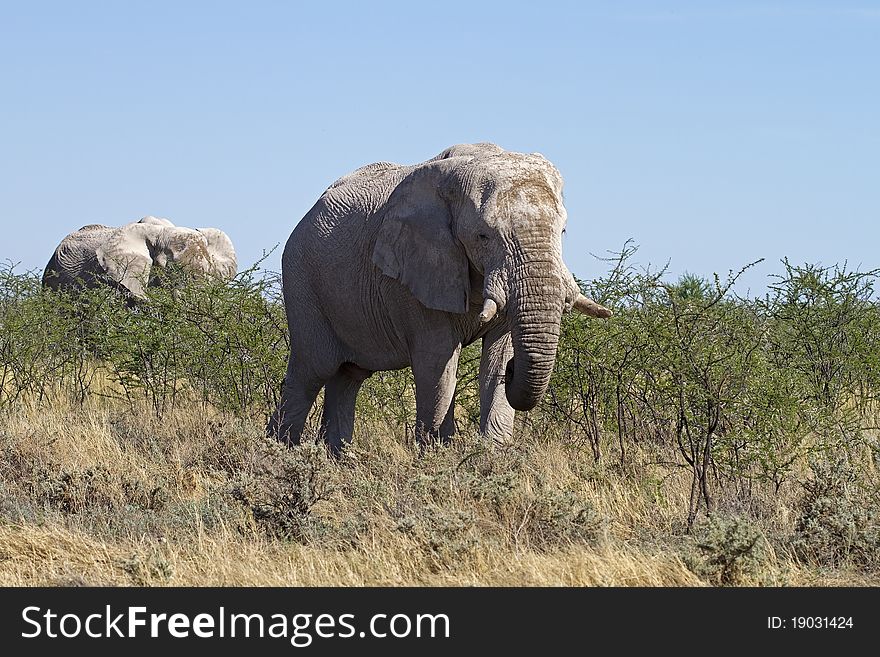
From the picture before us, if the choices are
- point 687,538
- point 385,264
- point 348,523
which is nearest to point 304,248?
point 385,264

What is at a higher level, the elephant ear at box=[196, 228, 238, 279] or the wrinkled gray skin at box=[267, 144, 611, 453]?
the elephant ear at box=[196, 228, 238, 279]

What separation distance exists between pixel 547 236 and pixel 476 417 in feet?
10.5

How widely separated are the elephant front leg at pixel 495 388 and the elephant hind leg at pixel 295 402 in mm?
1809

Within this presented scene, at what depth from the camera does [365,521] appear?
6.92 m

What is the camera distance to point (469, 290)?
8.23 m

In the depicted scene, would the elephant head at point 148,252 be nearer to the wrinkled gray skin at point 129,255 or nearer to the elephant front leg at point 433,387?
the wrinkled gray skin at point 129,255

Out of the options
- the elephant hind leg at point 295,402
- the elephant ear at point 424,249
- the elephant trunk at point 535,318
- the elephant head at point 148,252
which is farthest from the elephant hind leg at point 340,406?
the elephant head at point 148,252

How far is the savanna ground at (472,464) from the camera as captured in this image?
624 centimetres

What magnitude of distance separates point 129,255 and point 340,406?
533 inches

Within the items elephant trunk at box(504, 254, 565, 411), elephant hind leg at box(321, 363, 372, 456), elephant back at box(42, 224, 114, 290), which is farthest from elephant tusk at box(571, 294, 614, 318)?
elephant back at box(42, 224, 114, 290)

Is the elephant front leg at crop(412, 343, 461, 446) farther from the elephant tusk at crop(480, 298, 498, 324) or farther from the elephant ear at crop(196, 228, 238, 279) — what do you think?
the elephant ear at crop(196, 228, 238, 279)

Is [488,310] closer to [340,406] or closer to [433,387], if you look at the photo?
[433,387]

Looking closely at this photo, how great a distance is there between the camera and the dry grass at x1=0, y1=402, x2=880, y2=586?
6.05m
